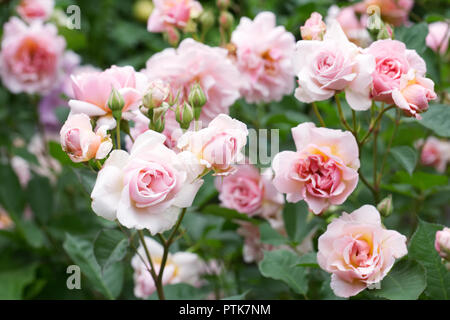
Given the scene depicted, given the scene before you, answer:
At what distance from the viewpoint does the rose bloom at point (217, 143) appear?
24.8 inches

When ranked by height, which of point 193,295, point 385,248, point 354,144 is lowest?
point 193,295

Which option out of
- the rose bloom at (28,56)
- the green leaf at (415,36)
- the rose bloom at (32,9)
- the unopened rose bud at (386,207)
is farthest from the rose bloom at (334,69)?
the rose bloom at (32,9)

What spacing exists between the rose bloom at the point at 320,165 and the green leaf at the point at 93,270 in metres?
0.36

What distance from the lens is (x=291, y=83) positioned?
0.97 metres

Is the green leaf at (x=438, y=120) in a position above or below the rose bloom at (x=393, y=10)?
below

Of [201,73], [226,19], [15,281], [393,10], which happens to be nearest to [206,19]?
[226,19]

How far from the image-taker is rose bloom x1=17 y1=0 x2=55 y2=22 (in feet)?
4.92

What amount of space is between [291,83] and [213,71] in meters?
0.17

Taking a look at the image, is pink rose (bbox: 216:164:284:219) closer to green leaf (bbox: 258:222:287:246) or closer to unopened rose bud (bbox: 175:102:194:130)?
green leaf (bbox: 258:222:287:246)

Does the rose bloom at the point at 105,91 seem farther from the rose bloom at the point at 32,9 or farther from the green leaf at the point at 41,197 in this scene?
the rose bloom at the point at 32,9

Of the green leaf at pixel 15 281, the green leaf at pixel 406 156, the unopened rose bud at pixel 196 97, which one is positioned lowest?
the green leaf at pixel 15 281

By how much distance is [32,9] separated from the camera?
1505 mm

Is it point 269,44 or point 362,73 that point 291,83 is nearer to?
point 269,44
